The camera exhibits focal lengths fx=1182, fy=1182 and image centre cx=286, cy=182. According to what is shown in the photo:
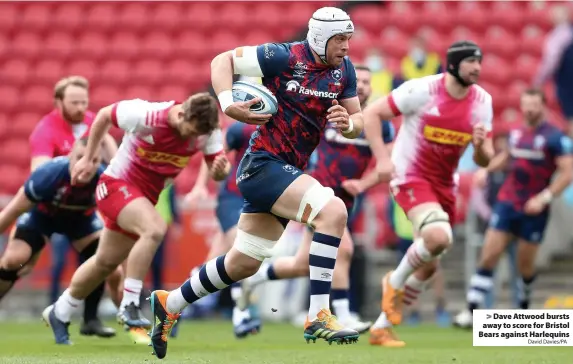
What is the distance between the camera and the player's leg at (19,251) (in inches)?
382

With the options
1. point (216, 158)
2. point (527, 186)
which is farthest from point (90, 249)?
point (527, 186)

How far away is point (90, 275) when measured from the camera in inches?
355

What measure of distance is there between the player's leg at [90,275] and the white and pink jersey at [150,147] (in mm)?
464

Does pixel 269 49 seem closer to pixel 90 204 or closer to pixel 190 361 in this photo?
pixel 190 361

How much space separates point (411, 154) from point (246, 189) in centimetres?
301

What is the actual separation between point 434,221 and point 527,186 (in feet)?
12.7

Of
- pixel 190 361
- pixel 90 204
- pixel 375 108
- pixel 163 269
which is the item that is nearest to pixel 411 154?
pixel 375 108

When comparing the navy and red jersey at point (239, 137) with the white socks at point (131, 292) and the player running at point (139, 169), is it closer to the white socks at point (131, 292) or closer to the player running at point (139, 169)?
the player running at point (139, 169)

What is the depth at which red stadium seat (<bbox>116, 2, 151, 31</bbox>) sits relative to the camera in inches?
810

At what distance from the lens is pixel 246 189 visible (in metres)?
7.14

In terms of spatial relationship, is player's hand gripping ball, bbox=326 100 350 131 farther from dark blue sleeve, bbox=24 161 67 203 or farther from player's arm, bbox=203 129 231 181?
dark blue sleeve, bbox=24 161 67 203

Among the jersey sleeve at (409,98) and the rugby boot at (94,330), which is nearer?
the jersey sleeve at (409,98)

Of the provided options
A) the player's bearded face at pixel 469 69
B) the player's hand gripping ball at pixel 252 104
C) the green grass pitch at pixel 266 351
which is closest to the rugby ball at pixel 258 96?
the player's hand gripping ball at pixel 252 104

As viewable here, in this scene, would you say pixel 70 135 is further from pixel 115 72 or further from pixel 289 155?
pixel 115 72
